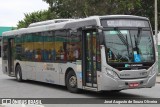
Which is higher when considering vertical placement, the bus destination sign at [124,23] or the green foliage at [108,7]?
the green foliage at [108,7]

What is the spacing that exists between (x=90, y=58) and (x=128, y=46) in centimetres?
144

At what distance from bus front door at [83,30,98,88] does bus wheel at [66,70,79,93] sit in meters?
0.89

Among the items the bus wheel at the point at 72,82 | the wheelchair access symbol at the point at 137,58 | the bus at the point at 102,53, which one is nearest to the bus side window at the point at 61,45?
the bus at the point at 102,53

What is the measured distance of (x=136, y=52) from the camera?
1452 centimetres

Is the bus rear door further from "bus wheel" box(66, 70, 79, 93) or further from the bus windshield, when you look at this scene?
"bus wheel" box(66, 70, 79, 93)

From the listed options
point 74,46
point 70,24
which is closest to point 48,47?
point 70,24

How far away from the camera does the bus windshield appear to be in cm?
1420

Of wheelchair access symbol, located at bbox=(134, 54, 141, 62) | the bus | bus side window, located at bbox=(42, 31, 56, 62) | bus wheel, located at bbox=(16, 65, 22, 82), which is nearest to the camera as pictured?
the bus

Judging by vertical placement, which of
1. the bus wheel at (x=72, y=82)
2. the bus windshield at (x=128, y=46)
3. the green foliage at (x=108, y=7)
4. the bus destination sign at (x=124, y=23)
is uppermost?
the green foliage at (x=108, y=7)

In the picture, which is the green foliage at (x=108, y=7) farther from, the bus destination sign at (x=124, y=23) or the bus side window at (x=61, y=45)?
Answer: the bus destination sign at (x=124, y=23)

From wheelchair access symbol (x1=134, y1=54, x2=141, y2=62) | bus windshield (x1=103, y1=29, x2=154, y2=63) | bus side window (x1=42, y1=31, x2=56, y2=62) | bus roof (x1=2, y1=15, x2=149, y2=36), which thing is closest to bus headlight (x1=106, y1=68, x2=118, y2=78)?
bus windshield (x1=103, y1=29, x2=154, y2=63)

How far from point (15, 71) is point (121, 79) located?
10023 millimetres

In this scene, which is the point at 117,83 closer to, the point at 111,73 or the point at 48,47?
the point at 111,73

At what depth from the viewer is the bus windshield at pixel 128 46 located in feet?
46.6
